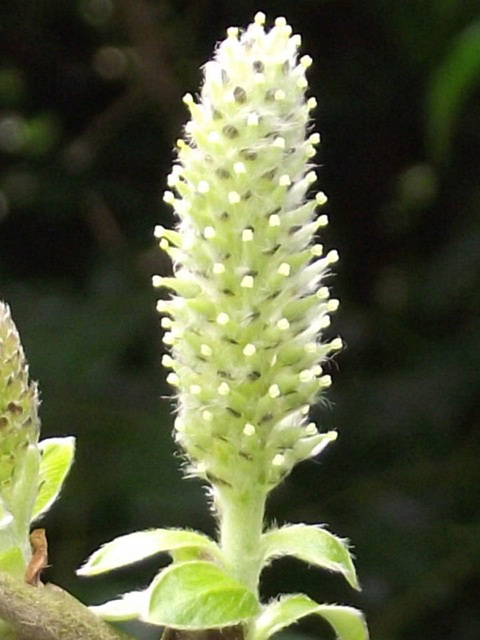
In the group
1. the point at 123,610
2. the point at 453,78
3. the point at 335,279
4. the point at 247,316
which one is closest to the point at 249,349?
the point at 247,316

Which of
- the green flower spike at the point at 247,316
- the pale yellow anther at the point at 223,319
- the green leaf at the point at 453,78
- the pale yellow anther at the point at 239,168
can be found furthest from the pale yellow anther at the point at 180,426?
the green leaf at the point at 453,78

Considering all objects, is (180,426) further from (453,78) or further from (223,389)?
(453,78)

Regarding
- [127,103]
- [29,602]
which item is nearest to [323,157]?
[127,103]

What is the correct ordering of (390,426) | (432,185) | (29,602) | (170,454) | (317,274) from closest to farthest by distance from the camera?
(29,602), (317,274), (170,454), (390,426), (432,185)

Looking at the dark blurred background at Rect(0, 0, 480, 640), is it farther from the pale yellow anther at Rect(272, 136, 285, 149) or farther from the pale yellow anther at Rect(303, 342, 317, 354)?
the pale yellow anther at Rect(272, 136, 285, 149)

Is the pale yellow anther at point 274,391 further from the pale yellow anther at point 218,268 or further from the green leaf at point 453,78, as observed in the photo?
the green leaf at point 453,78

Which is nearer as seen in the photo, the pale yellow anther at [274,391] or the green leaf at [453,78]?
the pale yellow anther at [274,391]

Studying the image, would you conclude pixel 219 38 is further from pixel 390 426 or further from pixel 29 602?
pixel 29 602
